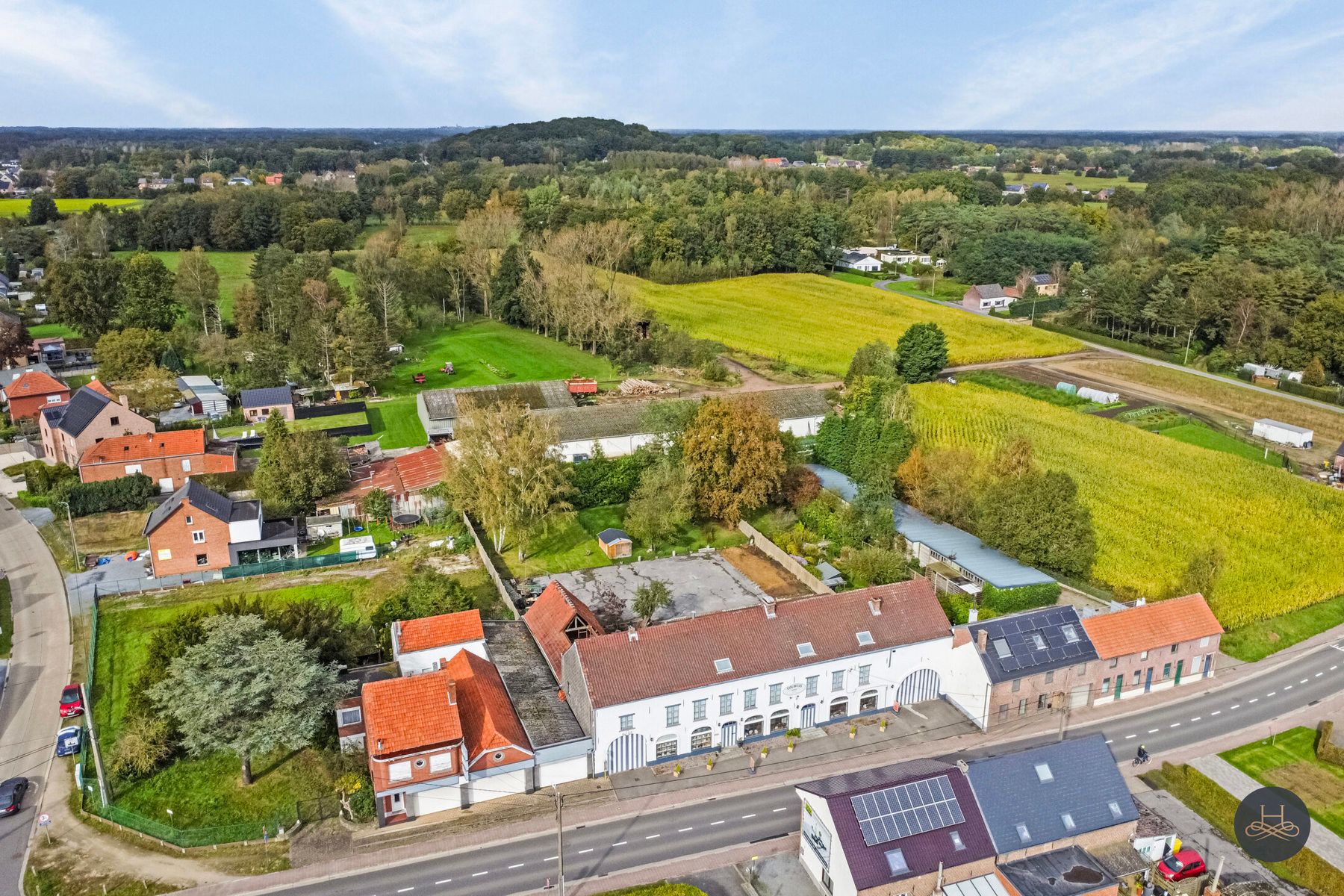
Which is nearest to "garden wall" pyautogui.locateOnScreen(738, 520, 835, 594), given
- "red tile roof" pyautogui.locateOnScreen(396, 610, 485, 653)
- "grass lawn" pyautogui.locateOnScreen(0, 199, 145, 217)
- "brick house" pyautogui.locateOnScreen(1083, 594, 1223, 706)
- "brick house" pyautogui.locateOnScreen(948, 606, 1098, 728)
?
"brick house" pyautogui.locateOnScreen(948, 606, 1098, 728)

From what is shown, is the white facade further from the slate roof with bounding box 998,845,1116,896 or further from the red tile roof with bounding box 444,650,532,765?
the slate roof with bounding box 998,845,1116,896

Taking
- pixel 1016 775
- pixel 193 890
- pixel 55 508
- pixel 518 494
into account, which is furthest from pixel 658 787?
pixel 55 508

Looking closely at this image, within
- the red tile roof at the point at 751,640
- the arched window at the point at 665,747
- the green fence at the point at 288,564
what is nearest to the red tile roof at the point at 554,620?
the red tile roof at the point at 751,640

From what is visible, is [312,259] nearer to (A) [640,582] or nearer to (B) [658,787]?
(A) [640,582]

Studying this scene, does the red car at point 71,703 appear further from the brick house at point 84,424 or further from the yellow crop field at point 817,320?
the yellow crop field at point 817,320

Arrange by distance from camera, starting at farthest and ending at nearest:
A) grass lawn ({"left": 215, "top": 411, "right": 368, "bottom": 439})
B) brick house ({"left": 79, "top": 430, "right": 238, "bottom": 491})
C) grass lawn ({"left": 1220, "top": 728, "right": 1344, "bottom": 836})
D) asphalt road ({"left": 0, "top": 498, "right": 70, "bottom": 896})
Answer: grass lawn ({"left": 215, "top": 411, "right": 368, "bottom": 439})
brick house ({"left": 79, "top": 430, "right": 238, "bottom": 491})
grass lawn ({"left": 1220, "top": 728, "right": 1344, "bottom": 836})
asphalt road ({"left": 0, "top": 498, "right": 70, "bottom": 896})

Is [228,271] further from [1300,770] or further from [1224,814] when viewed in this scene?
[1300,770]

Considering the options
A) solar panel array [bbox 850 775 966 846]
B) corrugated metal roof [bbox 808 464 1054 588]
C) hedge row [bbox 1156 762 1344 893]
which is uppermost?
solar panel array [bbox 850 775 966 846]
